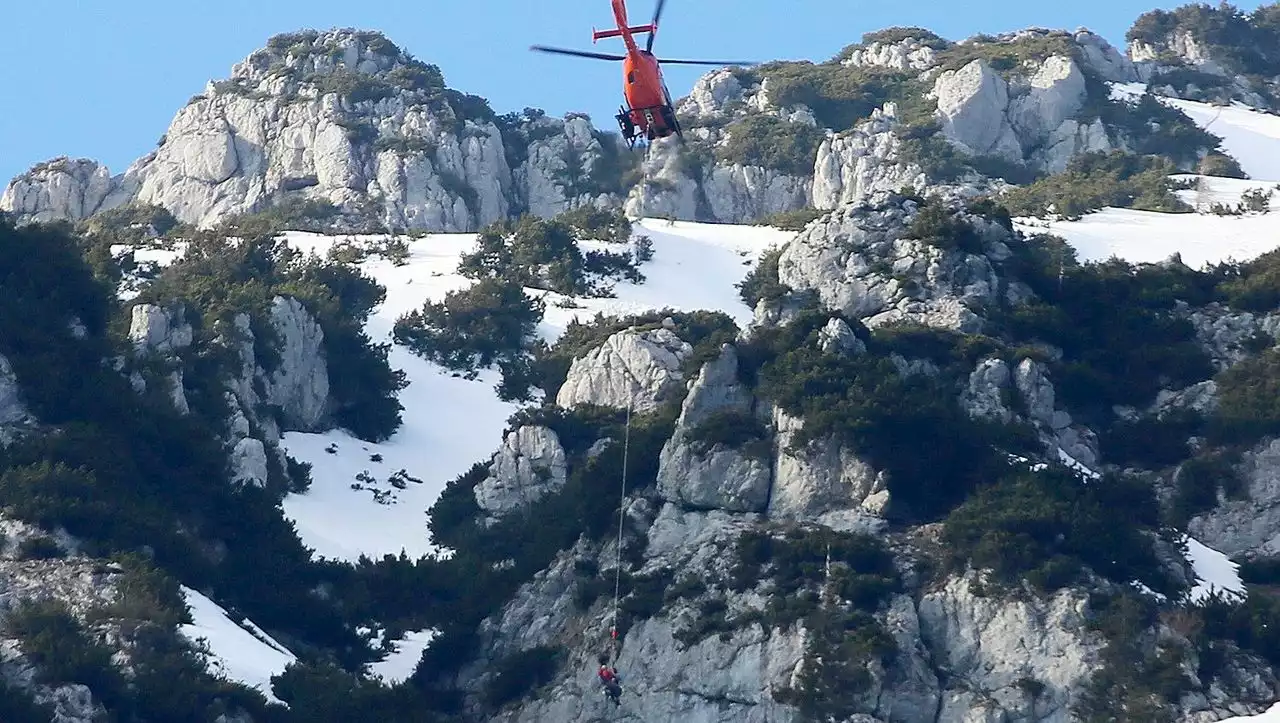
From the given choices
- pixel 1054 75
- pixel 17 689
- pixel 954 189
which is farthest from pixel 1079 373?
pixel 1054 75

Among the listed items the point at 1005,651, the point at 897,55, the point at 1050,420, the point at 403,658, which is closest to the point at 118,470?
the point at 403,658

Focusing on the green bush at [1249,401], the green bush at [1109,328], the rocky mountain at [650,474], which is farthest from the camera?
the green bush at [1109,328]

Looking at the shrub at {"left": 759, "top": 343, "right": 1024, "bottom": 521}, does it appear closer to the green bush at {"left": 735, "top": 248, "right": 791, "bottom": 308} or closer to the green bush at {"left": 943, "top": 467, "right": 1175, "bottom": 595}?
the green bush at {"left": 943, "top": 467, "right": 1175, "bottom": 595}

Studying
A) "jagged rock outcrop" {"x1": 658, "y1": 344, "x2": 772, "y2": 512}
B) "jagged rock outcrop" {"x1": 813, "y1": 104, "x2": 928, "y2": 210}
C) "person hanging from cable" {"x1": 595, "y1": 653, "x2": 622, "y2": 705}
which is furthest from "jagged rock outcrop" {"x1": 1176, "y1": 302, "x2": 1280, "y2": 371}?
"jagged rock outcrop" {"x1": 813, "y1": 104, "x2": 928, "y2": 210}

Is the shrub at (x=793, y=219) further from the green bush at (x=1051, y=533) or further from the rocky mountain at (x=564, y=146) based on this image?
the green bush at (x=1051, y=533)

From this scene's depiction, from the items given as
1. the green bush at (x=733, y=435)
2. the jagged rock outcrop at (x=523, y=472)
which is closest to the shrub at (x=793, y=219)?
the jagged rock outcrop at (x=523, y=472)

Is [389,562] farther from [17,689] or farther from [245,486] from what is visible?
[17,689]
